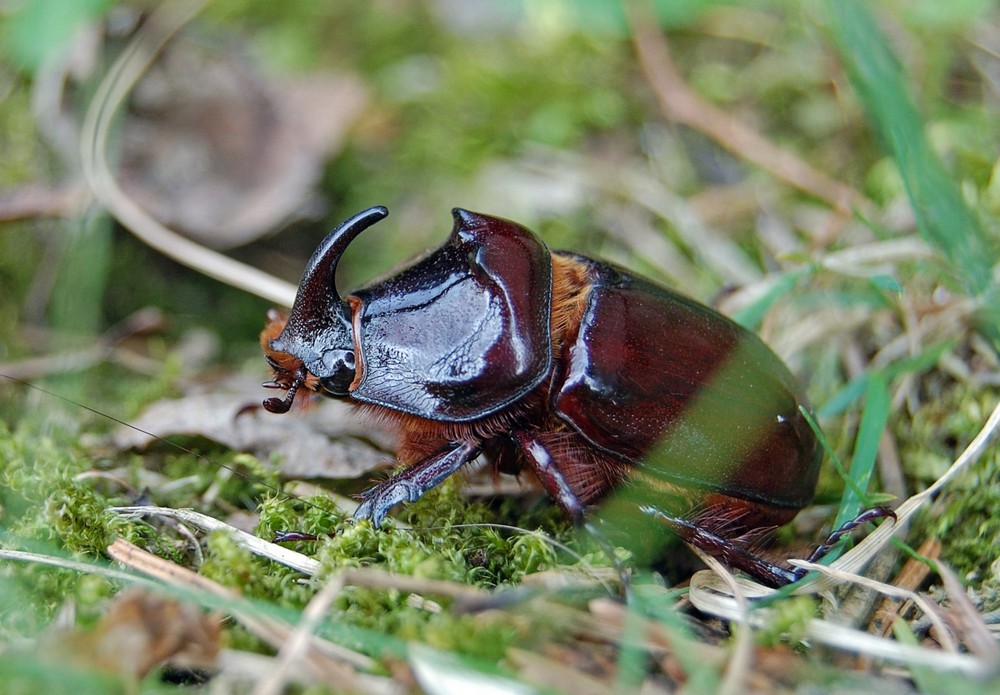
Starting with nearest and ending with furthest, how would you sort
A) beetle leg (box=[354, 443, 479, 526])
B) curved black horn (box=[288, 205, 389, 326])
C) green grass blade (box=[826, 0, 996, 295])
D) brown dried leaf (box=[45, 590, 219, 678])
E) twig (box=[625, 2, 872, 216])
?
1. brown dried leaf (box=[45, 590, 219, 678])
2. beetle leg (box=[354, 443, 479, 526])
3. curved black horn (box=[288, 205, 389, 326])
4. green grass blade (box=[826, 0, 996, 295])
5. twig (box=[625, 2, 872, 216])

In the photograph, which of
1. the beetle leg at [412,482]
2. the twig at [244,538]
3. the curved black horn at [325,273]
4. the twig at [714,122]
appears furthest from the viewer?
the twig at [714,122]

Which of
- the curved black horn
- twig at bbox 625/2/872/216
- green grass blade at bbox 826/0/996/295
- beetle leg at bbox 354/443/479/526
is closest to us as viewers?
beetle leg at bbox 354/443/479/526

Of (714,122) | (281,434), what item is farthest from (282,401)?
(714,122)

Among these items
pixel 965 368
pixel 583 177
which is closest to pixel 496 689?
pixel 965 368

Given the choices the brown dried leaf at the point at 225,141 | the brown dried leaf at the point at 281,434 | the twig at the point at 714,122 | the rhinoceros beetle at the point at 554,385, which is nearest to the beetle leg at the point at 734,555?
the rhinoceros beetle at the point at 554,385

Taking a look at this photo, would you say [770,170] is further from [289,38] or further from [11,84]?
[11,84]

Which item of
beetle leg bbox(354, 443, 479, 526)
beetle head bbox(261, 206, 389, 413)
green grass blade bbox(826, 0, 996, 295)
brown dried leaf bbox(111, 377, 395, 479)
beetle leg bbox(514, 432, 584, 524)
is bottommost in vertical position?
brown dried leaf bbox(111, 377, 395, 479)

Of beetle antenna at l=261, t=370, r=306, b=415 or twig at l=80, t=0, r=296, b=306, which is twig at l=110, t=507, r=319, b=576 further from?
twig at l=80, t=0, r=296, b=306

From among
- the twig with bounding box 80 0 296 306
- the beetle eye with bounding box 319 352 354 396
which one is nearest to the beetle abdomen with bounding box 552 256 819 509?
the beetle eye with bounding box 319 352 354 396

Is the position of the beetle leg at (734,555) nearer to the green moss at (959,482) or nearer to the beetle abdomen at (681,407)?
the beetle abdomen at (681,407)
